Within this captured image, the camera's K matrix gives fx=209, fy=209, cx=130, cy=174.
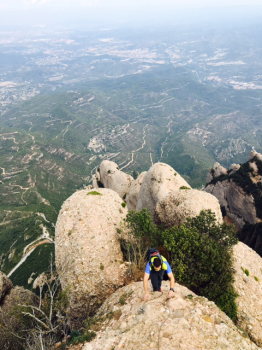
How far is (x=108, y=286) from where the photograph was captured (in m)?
24.7

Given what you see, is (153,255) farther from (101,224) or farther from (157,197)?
(157,197)

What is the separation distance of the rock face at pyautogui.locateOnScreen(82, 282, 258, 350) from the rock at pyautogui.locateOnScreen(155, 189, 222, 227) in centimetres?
1547

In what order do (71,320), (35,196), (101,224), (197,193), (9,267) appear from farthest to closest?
(35,196) < (9,267) < (197,193) < (101,224) < (71,320)

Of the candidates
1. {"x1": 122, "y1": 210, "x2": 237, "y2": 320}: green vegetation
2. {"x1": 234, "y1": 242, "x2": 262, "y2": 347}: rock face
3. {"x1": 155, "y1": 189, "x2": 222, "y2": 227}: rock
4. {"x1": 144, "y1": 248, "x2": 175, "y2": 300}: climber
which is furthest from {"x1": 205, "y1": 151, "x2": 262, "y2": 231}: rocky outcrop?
{"x1": 144, "y1": 248, "x2": 175, "y2": 300}: climber

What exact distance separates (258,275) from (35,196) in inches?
6350

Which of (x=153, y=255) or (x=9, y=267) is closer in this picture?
(x=153, y=255)

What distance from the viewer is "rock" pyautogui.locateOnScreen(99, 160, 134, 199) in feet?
244

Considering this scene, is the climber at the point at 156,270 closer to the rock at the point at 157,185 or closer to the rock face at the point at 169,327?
the rock face at the point at 169,327

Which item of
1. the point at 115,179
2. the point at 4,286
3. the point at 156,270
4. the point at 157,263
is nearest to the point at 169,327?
the point at 156,270

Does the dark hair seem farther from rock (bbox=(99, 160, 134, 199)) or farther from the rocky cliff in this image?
rock (bbox=(99, 160, 134, 199))

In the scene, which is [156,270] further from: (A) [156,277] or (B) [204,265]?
(B) [204,265]

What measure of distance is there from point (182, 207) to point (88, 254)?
16.3m

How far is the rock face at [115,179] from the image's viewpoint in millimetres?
74531

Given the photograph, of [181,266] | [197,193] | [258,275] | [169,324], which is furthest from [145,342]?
[197,193]
